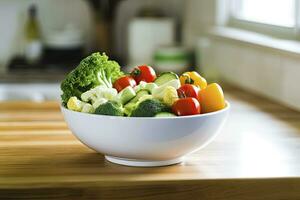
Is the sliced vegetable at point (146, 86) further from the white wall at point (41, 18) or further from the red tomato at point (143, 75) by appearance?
the white wall at point (41, 18)

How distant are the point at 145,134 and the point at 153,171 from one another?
88 mm

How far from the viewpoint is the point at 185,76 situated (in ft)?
4.66

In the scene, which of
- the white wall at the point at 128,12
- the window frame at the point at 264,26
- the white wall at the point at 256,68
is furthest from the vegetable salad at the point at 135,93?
the white wall at the point at 128,12

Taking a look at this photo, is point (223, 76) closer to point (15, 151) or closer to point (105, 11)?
point (105, 11)

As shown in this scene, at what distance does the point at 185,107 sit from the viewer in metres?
1.26

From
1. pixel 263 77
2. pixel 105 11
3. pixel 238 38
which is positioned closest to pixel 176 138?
pixel 263 77

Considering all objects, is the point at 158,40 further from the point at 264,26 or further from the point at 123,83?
the point at 123,83

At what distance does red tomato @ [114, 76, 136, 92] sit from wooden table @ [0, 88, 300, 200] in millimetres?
158

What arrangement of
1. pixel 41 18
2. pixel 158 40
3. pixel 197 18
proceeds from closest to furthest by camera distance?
pixel 197 18
pixel 158 40
pixel 41 18

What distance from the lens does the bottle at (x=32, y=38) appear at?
11.3ft

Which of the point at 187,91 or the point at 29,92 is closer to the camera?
the point at 187,91

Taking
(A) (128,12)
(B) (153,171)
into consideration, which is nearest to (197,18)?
(A) (128,12)

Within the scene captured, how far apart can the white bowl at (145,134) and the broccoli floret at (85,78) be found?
7 centimetres

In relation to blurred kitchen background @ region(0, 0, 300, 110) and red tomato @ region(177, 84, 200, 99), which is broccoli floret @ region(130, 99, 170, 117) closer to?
red tomato @ region(177, 84, 200, 99)
